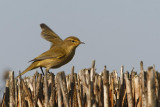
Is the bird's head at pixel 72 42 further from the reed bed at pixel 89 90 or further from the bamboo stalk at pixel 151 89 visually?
the bamboo stalk at pixel 151 89

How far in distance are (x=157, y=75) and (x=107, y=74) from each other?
82 cm

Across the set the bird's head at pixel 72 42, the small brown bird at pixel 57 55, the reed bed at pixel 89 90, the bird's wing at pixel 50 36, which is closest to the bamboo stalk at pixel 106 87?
the reed bed at pixel 89 90

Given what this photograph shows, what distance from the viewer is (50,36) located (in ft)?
38.2

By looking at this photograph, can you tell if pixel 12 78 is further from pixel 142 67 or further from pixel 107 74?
pixel 142 67

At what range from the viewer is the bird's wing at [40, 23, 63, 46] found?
1154 cm

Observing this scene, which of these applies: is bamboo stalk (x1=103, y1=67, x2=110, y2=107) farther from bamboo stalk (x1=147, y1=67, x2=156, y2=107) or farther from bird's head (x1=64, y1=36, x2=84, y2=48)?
bird's head (x1=64, y1=36, x2=84, y2=48)

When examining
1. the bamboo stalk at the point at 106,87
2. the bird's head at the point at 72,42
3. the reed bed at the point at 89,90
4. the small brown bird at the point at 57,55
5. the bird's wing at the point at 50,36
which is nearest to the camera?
the reed bed at the point at 89,90

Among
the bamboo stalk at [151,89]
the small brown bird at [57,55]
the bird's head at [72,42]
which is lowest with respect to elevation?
the bamboo stalk at [151,89]

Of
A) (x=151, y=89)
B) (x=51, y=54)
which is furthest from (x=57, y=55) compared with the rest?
(x=151, y=89)

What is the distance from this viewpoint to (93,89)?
613cm

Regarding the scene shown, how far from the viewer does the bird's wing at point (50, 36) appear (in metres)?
11.5

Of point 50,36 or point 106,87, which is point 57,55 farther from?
point 106,87

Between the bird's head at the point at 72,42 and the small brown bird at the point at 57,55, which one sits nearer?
the small brown bird at the point at 57,55

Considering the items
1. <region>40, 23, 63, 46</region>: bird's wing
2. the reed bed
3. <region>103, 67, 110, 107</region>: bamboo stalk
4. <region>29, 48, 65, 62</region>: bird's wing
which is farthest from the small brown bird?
<region>103, 67, 110, 107</region>: bamboo stalk
